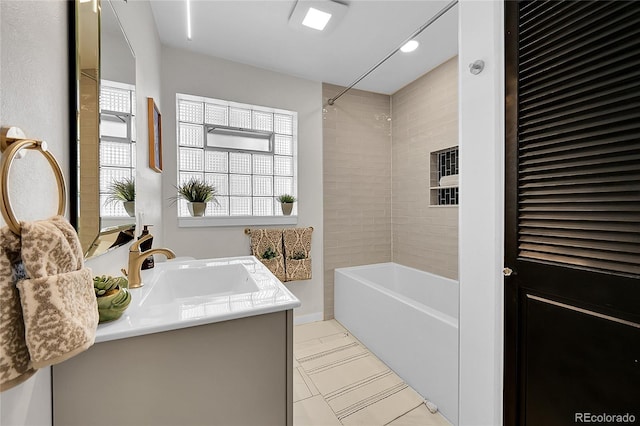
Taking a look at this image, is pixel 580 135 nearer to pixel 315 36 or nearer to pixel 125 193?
pixel 125 193

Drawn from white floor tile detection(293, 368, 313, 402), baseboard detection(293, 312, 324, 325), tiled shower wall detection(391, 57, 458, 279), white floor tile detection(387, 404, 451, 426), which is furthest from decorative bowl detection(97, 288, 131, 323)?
tiled shower wall detection(391, 57, 458, 279)

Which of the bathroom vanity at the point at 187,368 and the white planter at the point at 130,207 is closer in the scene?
the bathroom vanity at the point at 187,368

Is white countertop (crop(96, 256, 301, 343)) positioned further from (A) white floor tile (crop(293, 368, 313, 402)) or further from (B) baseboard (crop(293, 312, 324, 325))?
(B) baseboard (crop(293, 312, 324, 325))

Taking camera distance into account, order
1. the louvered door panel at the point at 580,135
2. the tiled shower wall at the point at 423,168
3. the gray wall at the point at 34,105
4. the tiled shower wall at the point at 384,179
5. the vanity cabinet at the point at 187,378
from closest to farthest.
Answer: the gray wall at the point at 34,105
the vanity cabinet at the point at 187,378
the louvered door panel at the point at 580,135
the tiled shower wall at the point at 423,168
the tiled shower wall at the point at 384,179

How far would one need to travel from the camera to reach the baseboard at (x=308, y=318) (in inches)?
117

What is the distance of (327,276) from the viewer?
313cm

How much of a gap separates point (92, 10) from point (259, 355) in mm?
1285

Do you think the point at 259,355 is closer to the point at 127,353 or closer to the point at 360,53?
the point at 127,353

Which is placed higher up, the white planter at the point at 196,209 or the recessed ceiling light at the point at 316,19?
the recessed ceiling light at the point at 316,19

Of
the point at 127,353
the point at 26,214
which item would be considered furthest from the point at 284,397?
the point at 26,214

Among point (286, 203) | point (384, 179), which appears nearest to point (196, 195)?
point (286, 203)

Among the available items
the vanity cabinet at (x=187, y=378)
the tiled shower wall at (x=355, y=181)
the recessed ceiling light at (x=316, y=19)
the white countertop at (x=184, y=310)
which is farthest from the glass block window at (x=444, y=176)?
the vanity cabinet at (x=187, y=378)

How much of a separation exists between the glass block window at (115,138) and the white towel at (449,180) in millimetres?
2513

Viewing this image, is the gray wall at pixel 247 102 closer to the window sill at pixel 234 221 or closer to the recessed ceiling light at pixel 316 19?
the window sill at pixel 234 221
